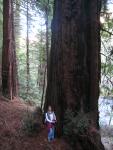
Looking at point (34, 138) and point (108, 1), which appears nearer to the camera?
point (34, 138)

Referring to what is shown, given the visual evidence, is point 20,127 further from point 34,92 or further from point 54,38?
point 34,92

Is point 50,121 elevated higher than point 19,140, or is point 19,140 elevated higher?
point 50,121

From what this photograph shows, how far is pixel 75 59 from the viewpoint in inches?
370

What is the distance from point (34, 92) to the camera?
1941 cm

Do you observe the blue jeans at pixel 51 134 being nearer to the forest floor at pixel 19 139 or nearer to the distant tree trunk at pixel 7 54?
the forest floor at pixel 19 139

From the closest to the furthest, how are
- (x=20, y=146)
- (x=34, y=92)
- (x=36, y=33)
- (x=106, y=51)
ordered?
(x=20, y=146) < (x=106, y=51) < (x=34, y=92) < (x=36, y=33)

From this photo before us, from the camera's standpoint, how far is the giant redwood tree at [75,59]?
9.27 metres

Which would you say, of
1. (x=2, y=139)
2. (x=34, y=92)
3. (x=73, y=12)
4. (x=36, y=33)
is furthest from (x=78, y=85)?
(x=36, y=33)

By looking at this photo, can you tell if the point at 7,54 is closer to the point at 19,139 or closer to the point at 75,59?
the point at 75,59

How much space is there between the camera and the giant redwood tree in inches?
365

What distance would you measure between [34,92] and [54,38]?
10.3m

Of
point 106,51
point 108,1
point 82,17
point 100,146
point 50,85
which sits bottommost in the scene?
point 100,146

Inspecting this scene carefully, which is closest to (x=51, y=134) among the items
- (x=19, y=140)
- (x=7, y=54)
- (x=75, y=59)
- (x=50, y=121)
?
(x=50, y=121)

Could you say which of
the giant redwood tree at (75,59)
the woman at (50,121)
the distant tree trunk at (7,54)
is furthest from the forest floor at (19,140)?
the distant tree trunk at (7,54)
